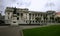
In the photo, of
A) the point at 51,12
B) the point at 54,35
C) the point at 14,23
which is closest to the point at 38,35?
the point at 54,35

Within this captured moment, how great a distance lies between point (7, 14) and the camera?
64.7m

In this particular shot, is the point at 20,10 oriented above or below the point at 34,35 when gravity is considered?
above

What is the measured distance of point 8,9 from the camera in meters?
63.2

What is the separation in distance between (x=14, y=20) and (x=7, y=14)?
3581cm

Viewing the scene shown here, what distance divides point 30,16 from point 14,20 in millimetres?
41679

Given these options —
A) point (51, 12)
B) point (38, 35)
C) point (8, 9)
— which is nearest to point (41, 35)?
point (38, 35)

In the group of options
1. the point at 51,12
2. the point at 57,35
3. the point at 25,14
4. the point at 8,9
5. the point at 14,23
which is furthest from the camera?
the point at 51,12

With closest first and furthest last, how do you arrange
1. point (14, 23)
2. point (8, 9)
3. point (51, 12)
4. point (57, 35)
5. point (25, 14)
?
point (57, 35) → point (14, 23) → point (8, 9) → point (25, 14) → point (51, 12)

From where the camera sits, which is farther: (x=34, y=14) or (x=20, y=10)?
(x=34, y=14)

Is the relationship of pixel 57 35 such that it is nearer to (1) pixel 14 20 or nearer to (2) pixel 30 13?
(1) pixel 14 20

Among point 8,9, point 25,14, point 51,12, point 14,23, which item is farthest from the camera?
point 51,12

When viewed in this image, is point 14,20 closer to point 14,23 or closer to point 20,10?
point 14,23

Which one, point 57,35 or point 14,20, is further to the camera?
point 14,20

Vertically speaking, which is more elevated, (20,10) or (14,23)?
(20,10)
